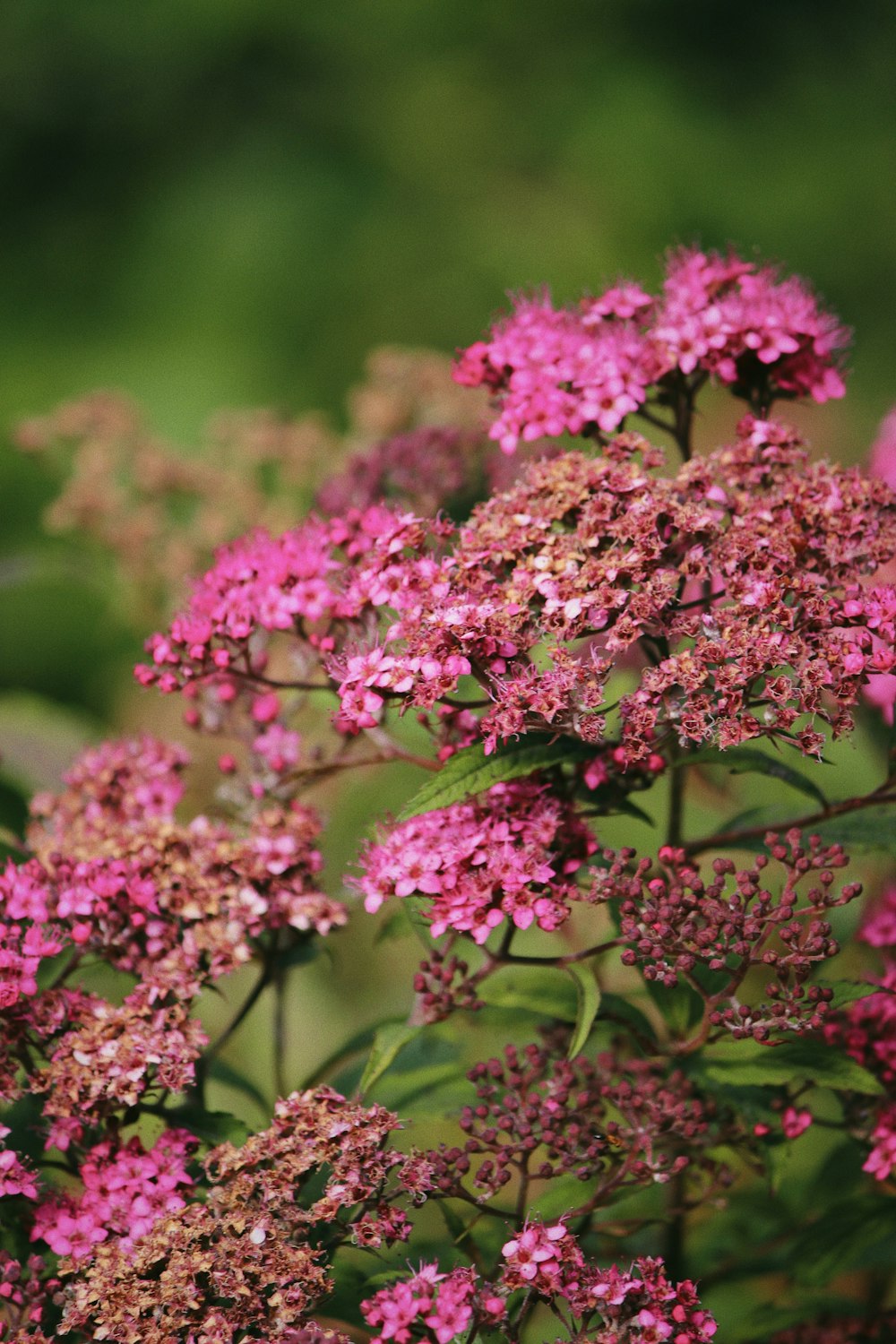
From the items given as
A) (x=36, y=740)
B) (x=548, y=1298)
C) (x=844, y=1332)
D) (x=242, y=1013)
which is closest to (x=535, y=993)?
(x=242, y=1013)

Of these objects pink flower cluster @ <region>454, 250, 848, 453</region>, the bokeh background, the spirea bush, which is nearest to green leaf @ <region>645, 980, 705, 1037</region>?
the spirea bush

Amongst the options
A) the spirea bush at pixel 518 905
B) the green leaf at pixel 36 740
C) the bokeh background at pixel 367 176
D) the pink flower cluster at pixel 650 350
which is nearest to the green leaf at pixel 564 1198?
the spirea bush at pixel 518 905

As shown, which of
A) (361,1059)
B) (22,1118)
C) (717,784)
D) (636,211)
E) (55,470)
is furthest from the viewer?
(636,211)

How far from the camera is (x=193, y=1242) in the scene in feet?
4.60

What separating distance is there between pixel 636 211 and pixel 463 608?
5.45 metres

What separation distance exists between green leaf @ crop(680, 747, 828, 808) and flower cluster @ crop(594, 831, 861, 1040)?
0.10m

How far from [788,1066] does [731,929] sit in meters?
0.22

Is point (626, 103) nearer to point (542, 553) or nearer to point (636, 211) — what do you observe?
point (636, 211)

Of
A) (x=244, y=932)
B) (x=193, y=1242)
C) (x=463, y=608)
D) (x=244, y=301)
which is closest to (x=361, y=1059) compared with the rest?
(x=244, y=932)

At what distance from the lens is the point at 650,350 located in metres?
1.77

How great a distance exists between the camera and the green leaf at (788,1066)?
1610 mm

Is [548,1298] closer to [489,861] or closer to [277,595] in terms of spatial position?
[489,861]

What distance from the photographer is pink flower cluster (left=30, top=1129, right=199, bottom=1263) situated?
1.48 metres

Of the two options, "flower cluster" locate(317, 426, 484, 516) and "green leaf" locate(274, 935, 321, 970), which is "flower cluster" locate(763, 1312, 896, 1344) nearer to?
"green leaf" locate(274, 935, 321, 970)
